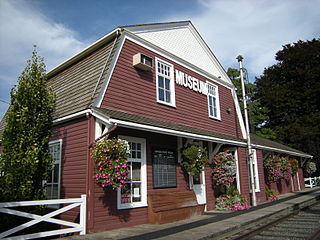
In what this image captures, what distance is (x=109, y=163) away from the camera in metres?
6.30

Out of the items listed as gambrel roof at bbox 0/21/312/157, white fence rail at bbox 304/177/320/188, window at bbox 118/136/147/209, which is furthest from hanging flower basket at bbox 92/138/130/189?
white fence rail at bbox 304/177/320/188

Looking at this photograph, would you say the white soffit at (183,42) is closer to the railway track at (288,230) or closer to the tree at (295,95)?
the railway track at (288,230)

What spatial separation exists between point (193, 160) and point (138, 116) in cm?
269

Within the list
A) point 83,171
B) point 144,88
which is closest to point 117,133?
point 83,171

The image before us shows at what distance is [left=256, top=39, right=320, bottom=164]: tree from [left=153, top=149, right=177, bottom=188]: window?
21.1 m

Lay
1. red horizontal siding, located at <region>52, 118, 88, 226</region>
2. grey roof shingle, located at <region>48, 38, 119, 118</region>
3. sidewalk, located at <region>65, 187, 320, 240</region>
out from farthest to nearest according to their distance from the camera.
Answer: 1. grey roof shingle, located at <region>48, 38, 119, 118</region>
2. red horizontal siding, located at <region>52, 118, 88, 226</region>
3. sidewalk, located at <region>65, 187, 320, 240</region>

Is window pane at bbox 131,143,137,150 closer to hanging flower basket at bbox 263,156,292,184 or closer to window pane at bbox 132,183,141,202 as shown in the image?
window pane at bbox 132,183,141,202

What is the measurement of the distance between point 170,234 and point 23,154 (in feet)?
13.3

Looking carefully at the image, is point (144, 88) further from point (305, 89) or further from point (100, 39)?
point (305, 89)

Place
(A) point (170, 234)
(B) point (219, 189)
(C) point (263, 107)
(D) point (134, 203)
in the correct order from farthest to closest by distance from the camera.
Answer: (C) point (263, 107) < (B) point (219, 189) < (D) point (134, 203) < (A) point (170, 234)

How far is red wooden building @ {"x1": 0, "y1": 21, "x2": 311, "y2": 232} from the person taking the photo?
22.7 feet

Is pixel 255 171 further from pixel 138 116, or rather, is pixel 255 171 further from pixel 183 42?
pixel 138 116

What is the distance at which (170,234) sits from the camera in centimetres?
620

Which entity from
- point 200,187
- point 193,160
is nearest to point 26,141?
point 193,160
